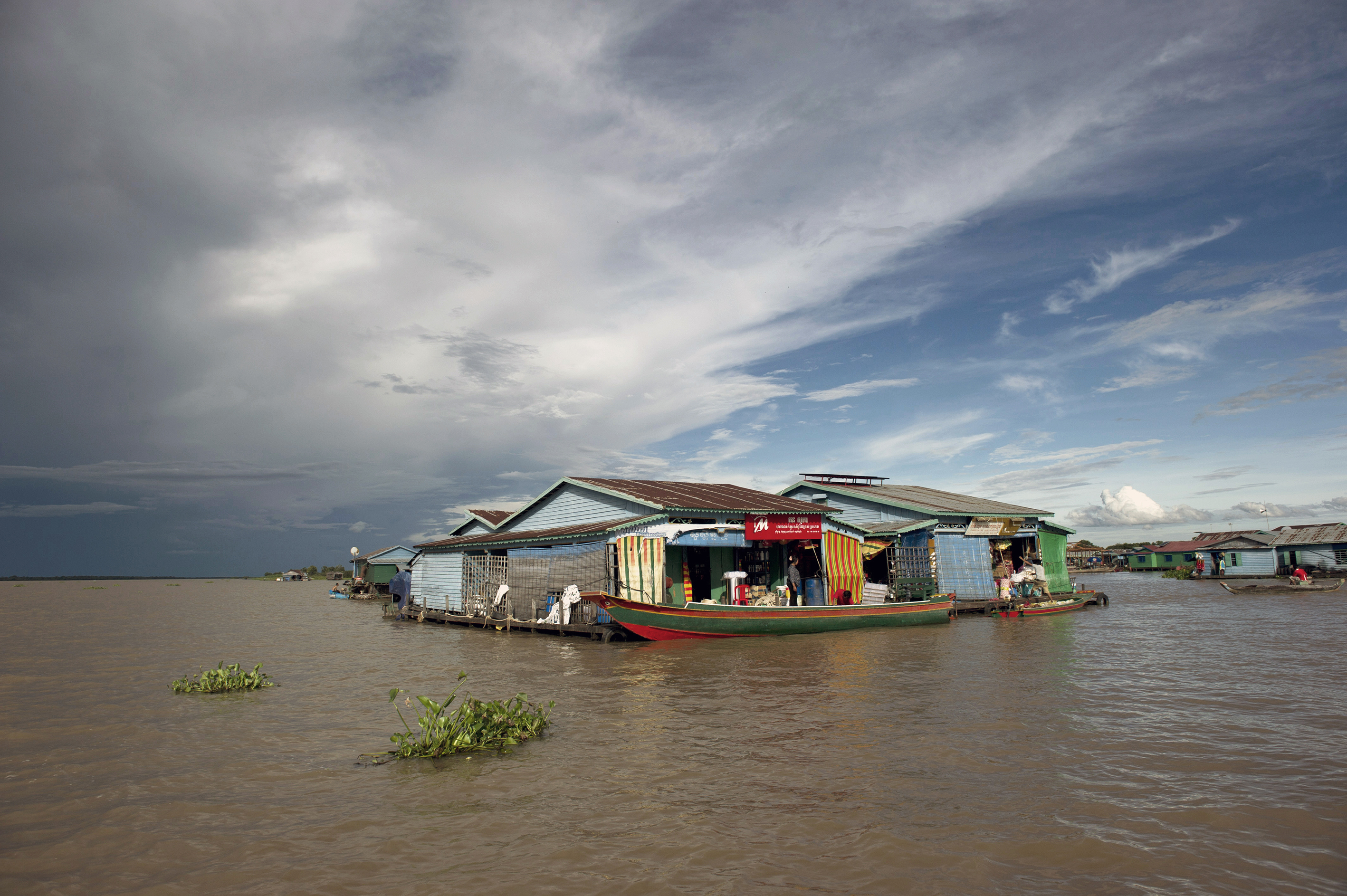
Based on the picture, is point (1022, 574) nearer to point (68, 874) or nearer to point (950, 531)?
point (950, 531)

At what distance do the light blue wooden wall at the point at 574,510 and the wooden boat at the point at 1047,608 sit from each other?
14.7m

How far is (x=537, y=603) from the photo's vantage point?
75.1ft

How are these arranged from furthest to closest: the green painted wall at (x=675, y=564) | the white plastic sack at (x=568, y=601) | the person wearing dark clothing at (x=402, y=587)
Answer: the person wearing dark clothing at (x=402, y=587) < the green painted wall at (x=675, y=564) < the white plastic sack at (x=568, y=601)

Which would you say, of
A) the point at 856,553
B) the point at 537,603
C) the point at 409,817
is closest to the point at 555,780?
the point at 409,817

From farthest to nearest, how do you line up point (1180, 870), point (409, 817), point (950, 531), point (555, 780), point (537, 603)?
point (950, 531), point (537, 603), point (555, 780), point (409, 817), point (1180, 870)

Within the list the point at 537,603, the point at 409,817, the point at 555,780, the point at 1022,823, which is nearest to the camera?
the point at 1022,823

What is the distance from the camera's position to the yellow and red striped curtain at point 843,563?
75.4 ft

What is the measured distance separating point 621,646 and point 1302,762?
13878 mm

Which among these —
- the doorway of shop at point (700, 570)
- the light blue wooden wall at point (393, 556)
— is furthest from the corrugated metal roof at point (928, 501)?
the light blue wooden wall at point (393, 556)

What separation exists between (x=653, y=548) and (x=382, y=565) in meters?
36.4

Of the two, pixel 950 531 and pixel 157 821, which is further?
pixel 950 531

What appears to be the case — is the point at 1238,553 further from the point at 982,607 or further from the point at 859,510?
the point at 859,510

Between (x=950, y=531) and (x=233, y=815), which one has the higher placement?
(x=950, y=531)

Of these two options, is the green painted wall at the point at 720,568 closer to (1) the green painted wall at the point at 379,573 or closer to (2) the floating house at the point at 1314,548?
(1) the green painted wall at the point at 379,573
